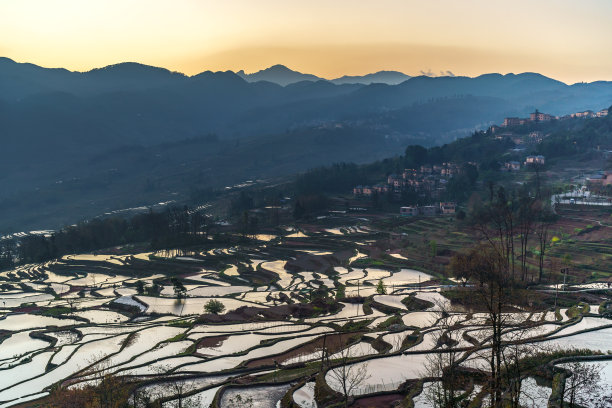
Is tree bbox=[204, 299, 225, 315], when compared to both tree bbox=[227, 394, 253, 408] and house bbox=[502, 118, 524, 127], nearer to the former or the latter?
tree bbox=[227, 394, 253, 408]

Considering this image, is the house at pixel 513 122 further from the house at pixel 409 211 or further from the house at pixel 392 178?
the house at pixel 409 211

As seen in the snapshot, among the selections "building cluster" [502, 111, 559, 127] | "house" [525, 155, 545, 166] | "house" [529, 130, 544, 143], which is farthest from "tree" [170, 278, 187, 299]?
"building cluster" [502, 111, 559, 127]

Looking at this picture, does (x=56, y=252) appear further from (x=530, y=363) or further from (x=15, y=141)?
(x=15, y=141)

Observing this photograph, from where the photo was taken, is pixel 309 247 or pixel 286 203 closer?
pixel 309 247

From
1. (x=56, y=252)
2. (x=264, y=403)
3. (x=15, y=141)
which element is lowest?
(x=56, y=252)

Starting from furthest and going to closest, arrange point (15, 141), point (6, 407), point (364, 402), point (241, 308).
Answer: point (15, 141) → point (241, 308) → point (6, 407) → point (364, 402)

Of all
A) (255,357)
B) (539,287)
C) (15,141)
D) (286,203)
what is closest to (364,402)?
(255,357)
